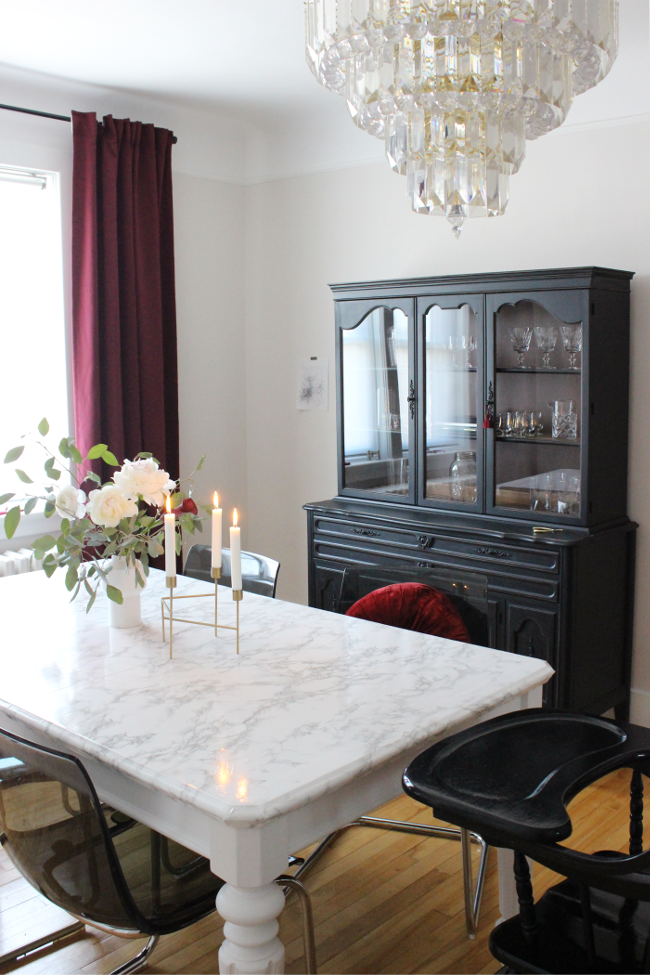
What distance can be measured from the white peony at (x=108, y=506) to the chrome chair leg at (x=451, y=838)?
3.02 feet

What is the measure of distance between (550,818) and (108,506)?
1.30 meters

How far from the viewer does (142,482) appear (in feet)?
7.05

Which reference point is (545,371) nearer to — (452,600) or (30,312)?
(452,600)

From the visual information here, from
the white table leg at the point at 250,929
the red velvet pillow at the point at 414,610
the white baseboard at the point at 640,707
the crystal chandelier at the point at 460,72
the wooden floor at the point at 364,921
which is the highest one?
the crystal chandelier at the point at 460,72

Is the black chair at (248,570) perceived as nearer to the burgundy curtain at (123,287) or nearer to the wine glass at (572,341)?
the burgundy curtain at (123,287)

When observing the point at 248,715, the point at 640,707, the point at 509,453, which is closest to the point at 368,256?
the point at 509,453

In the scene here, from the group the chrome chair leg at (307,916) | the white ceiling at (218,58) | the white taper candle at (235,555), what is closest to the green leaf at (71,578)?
the white taper candle at (235,555)

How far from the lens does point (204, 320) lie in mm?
4605

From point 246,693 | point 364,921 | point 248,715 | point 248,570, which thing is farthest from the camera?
point 248,570

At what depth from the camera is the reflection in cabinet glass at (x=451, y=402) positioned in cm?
347

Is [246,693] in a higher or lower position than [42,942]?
higher

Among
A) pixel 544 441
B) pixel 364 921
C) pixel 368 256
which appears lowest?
pixel 364 921

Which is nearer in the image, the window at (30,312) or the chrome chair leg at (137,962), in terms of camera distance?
the chrome chair leg at (137,962)

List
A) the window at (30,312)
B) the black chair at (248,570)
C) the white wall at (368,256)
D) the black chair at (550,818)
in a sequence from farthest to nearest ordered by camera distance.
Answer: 1. the window at (30,312)
2. the white wall at (368,256)
3. the black chair at (248,570)
4. the black chair at (550,818)
